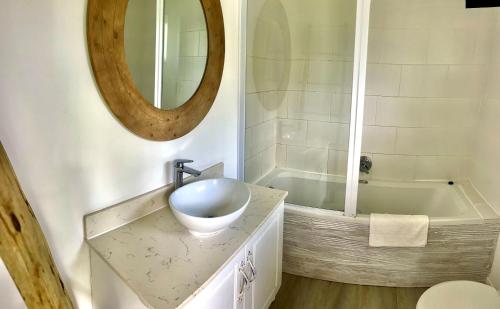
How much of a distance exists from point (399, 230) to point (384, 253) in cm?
20

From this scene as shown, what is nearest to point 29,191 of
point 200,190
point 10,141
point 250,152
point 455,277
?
point 10,141

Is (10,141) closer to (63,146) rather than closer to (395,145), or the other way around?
(63,146)

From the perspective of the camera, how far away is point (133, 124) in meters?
1.47

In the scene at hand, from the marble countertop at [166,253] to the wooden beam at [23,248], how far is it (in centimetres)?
26

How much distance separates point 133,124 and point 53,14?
0.50 metres

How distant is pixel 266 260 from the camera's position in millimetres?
1800

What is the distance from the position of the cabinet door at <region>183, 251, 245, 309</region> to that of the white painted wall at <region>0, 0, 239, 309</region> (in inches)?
20.0

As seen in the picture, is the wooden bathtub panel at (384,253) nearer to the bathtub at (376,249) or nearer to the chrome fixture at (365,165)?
the bathtub at (376,249)

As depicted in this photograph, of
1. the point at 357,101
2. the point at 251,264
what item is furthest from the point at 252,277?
the point at 357,101

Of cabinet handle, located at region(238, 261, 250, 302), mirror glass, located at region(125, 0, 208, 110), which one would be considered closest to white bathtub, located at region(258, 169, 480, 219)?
cabinet handle, located at region(238, 261, 250, 302)

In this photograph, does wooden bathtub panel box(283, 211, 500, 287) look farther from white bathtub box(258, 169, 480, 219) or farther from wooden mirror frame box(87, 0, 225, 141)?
wooden mirror frame box(87, 0, 225, 141)

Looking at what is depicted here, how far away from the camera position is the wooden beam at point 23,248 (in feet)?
2.81

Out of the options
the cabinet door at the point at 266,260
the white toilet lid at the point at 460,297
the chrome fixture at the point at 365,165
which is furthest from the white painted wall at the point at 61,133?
the chrome fixture at the point at 365,165

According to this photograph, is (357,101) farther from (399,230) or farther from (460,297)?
(460,297)
